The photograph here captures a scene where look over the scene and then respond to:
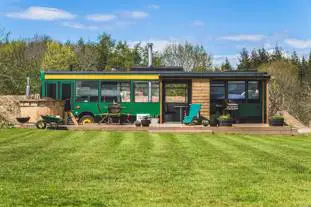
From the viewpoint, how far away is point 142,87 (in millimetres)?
22625

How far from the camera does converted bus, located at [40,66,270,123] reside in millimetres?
22078

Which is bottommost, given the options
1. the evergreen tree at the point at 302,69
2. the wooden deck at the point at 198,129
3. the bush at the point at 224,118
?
the wooden deck at the point at 198,129

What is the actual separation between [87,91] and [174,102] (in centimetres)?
400

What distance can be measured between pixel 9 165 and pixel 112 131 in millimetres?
10624

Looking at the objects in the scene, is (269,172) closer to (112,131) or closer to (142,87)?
(112,131)

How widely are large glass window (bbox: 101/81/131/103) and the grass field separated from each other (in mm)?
10196

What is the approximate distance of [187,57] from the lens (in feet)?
153

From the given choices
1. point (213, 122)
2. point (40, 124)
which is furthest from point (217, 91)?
point (40, 124)

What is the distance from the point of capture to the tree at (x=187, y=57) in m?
46.2

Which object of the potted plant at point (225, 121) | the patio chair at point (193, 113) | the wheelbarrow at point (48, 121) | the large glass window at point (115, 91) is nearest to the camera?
the wheelbarrow at point (48, 121)

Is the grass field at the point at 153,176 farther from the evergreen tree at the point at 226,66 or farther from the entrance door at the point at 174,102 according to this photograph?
the evergreen tree at the point at 226,66

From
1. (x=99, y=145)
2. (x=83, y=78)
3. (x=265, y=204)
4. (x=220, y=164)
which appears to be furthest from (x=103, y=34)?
(x=265, y=204)

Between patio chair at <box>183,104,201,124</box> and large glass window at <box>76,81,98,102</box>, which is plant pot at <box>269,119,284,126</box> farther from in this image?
large glass window at <box>76,81,98,102</box>

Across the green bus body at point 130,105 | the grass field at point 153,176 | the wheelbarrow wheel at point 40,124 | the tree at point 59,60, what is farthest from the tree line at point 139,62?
the grass field at point 153,176
